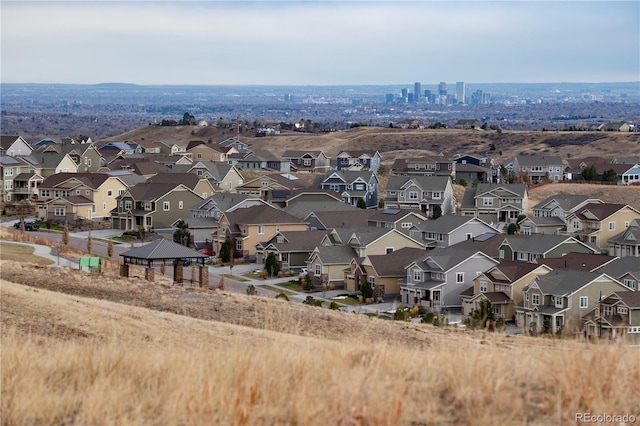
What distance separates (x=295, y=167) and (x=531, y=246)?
49.3 m

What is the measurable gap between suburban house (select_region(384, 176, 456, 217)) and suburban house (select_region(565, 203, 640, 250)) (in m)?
12.3

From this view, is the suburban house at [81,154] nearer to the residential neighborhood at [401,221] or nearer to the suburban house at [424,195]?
the residential neighborhood at [401,221]

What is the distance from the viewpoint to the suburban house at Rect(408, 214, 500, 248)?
5169cm

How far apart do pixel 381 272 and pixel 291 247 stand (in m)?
8.09

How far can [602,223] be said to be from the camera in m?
55.9

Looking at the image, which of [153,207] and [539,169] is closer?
[153,207]

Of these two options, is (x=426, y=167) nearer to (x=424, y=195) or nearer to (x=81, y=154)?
(x=424, y=195)

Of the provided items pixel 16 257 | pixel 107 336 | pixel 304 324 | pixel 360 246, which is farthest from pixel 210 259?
pixel 107 336

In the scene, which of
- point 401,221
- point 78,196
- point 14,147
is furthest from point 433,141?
point 401,221

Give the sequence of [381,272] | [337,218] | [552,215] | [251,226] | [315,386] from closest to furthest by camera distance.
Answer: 1. [315,386]
2. [381,272]
3. [251,226]
4. [337,218]
5. [552,215]

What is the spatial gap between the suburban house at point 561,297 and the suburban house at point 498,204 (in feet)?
93.5

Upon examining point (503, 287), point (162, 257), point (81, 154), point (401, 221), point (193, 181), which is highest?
point (162, 257)

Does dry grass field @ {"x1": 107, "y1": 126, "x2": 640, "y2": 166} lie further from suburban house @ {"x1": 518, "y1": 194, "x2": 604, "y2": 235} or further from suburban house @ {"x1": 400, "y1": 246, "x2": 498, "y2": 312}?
suburban house @ {"x1": 400, "y1": 246, "x2": 498, "y2": 312}

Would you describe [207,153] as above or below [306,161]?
above
